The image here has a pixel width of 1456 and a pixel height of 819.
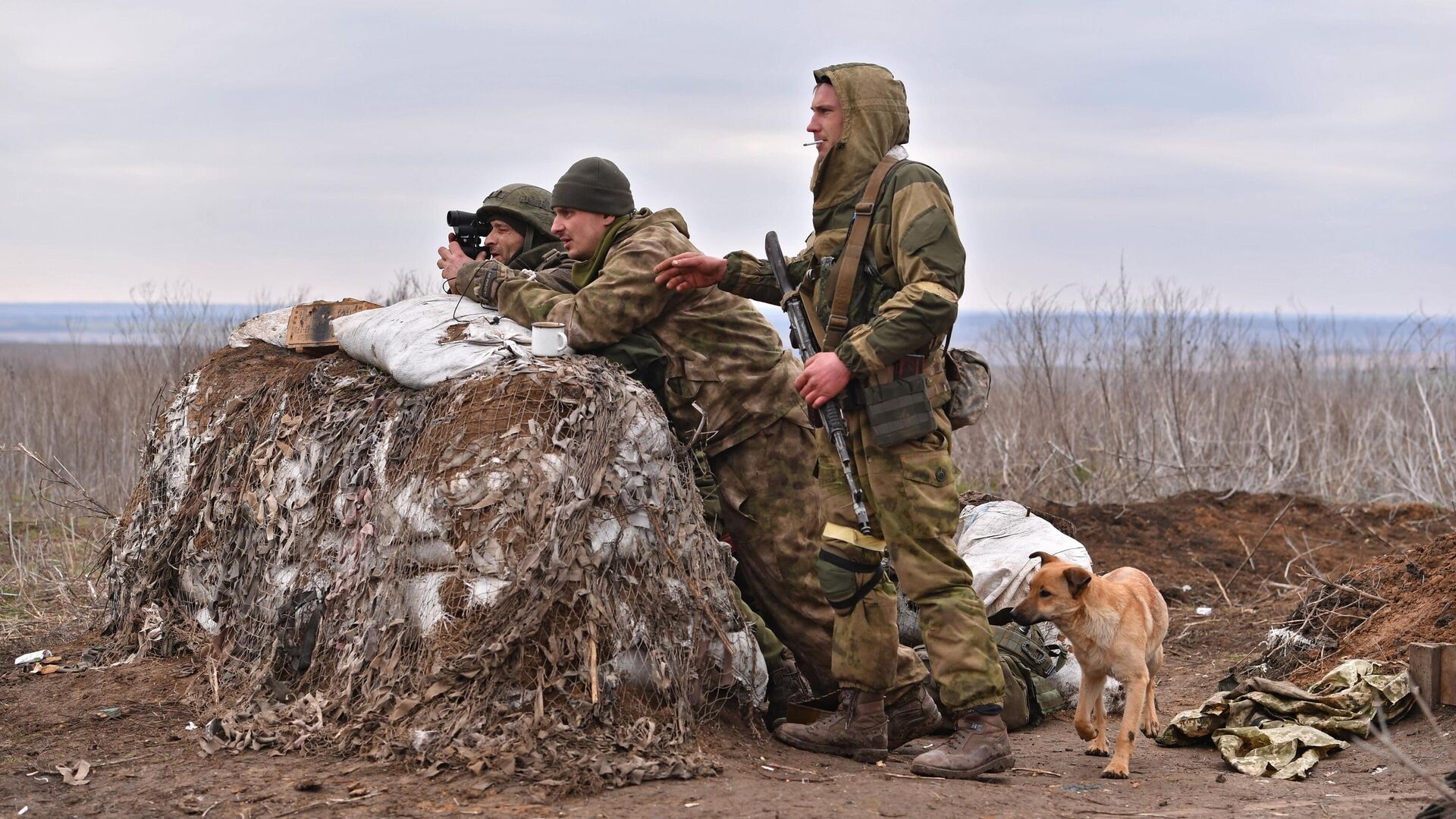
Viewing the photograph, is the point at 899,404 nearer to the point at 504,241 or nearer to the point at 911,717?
the point at 911,717

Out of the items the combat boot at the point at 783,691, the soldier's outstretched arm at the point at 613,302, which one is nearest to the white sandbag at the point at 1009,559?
the combat boot at the point at 783,691

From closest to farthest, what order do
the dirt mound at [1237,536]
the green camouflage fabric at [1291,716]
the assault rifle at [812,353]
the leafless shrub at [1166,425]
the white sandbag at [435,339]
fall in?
1. the assault rifle at [812,353]
2. the white sandbag at [435,339]
3. the green camouflage fabric at [1291,716]
4. the dirt mound at [1237,536]
5. the leafless shrub at [1166,425]

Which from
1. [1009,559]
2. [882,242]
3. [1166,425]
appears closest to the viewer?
[882,242]

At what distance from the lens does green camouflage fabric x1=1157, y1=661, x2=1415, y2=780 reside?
4.92m

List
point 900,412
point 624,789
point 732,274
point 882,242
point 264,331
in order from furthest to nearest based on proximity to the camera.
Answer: point 264,331 < point 732,274 < point 882,242 < point 900,412 < point 624,789

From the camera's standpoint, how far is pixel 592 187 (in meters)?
5.15

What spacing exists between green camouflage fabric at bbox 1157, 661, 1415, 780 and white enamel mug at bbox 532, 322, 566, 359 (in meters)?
2.96

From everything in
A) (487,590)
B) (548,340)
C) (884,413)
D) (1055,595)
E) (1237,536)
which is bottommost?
(1237,536)

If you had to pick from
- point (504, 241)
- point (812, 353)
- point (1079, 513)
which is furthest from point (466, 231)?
point (1079, 513)

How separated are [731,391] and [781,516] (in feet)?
1.82

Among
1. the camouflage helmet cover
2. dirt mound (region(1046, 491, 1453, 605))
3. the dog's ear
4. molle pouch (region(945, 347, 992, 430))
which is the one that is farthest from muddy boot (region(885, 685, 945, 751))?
dirt mound (region(1046, 491, 1453, 605))

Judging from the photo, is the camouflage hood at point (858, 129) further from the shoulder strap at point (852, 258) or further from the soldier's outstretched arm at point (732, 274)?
the soldier's outstretched arm at point (732, 274)

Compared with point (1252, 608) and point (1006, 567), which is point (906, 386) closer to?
point (1006, 567)

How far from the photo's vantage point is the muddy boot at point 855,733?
4.75 meters
